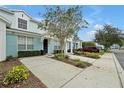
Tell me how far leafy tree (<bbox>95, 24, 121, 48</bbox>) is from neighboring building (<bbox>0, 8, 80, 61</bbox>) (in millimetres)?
27804

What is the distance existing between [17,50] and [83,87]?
12.4m

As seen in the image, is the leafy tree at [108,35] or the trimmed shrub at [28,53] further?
the leafy tree at [108,35]

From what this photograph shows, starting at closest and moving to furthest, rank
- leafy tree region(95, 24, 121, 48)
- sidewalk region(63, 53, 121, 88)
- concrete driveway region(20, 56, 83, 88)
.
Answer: sidewalk region(63, 53, 121, 88) < concrete driveway region(20, 56, 83, 88) < leafy tree region(95, 24, 121, 48)

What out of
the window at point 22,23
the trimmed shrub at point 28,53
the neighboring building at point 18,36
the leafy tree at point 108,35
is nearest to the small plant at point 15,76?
the neighboring building at point 18,36

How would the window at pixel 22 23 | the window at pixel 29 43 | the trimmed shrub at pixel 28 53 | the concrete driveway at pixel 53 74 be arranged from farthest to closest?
the window at pixel 22 23
the window at pixel 29 43
the trimmed shrub at pixel 28 53
the concrete driveway at pixel 53 74

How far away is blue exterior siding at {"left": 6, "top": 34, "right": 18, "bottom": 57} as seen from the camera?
17856 millimetres

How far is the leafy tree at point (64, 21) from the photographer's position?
20.2m

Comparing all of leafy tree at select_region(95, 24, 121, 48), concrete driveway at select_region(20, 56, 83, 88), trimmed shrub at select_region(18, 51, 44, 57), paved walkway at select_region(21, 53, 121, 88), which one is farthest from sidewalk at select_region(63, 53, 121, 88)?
leafy tree at select_region(95, 24, 121, 48)

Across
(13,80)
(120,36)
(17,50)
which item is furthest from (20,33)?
(120,36)

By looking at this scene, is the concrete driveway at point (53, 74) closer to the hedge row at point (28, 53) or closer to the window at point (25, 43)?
the hedge row at point (28, 53)

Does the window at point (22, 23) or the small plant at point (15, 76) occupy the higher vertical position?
the window at point (22, 23)

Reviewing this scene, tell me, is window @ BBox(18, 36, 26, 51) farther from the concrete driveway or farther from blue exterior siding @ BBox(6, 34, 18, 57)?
the concrete driveway

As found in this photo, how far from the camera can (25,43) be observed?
21422mm
